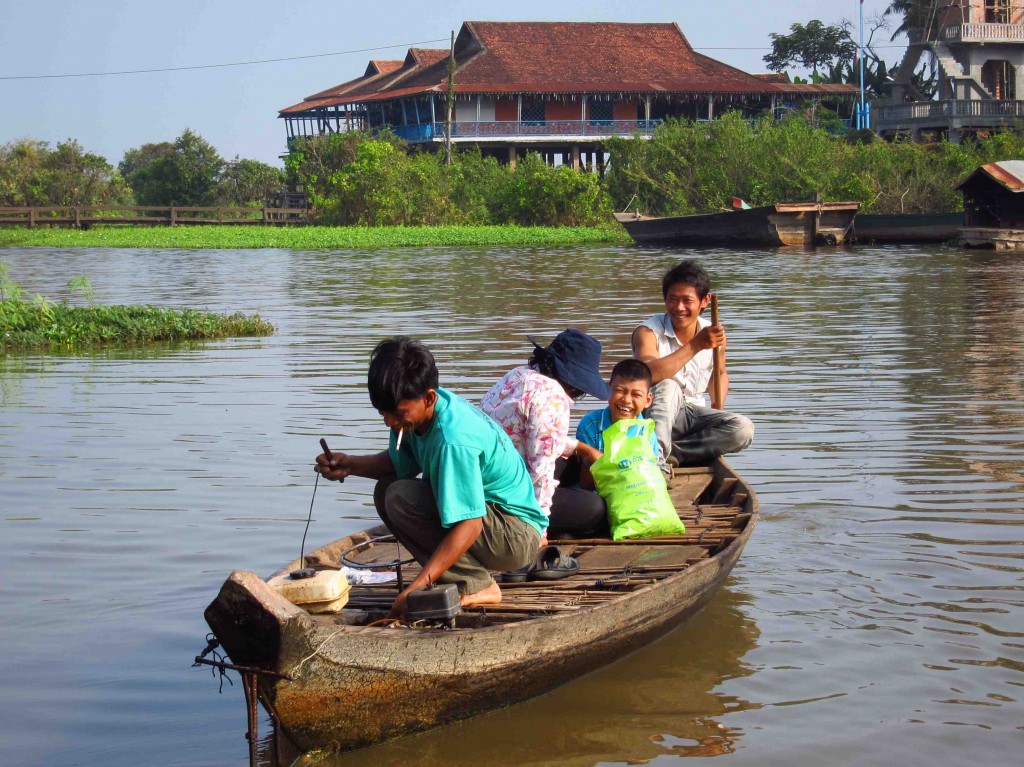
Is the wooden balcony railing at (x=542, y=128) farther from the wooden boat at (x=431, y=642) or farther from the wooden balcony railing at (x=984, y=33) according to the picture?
the wooden boat at (x=431, y=642)

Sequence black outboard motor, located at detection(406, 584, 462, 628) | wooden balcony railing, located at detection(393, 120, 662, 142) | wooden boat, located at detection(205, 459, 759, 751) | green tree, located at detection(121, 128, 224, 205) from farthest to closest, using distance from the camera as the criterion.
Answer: green tree, located at detection(121, 128, 224, 205), wooden balcony railing, located at detection(393, 120, 662, 142), black outboard motor, located at detection(406, 584, 462, 628), wooden boat, located at detection(205, 459, 759, 751)

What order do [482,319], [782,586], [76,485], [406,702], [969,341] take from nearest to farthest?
1. [406,702]
2. [782,586]
3. [76,485]
4. [969,341]
5. [482,319]

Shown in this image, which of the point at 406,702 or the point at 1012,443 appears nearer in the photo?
the point at 406,702

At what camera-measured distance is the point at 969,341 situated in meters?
13.0

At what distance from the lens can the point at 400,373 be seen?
3.81 meters

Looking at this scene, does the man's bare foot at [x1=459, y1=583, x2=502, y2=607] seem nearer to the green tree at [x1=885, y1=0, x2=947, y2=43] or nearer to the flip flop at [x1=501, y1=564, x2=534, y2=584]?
the flip flop at [x1=501, y1=564, x2=534, y2=584]

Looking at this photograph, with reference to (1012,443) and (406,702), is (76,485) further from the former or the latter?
(1012,443)

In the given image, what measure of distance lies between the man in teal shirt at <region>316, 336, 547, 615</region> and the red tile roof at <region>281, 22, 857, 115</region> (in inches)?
1489

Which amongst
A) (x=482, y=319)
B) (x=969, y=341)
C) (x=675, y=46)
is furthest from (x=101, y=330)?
(x=675, y=46)

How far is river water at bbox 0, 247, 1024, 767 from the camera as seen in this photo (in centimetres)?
416

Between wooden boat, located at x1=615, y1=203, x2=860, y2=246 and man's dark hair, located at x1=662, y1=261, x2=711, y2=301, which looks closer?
man's dark hair, located at x1=662, y1=261, x2=711, y2=301

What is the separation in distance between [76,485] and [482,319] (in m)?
8.76

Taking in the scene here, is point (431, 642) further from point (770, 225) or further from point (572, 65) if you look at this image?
point (572, 65)

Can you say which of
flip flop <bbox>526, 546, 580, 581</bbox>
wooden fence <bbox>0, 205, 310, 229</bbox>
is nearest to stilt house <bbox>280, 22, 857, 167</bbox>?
wooden fence <bbox>0, 205, 310, 229</bbox>
